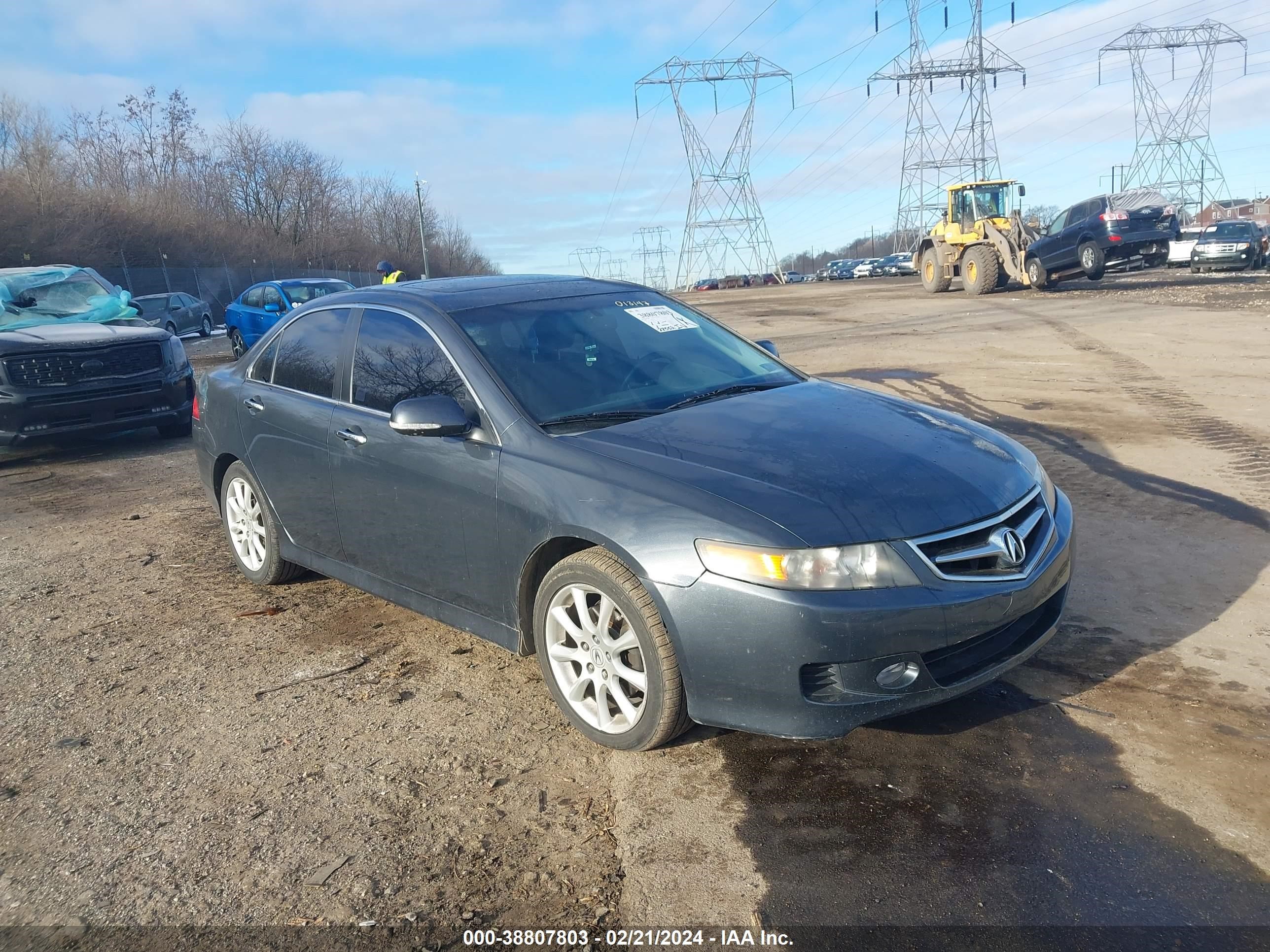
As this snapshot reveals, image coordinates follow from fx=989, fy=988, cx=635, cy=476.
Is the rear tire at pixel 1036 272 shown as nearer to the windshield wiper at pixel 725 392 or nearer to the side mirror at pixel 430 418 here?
the windshield wiper at pixel 725 392

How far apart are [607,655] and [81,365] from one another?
8.05 metres

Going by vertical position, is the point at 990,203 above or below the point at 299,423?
above

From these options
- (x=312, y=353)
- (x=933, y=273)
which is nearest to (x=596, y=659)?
(x=312, y=353)

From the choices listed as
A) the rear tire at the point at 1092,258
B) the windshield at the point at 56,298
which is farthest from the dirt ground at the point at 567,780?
the rear tire at the point at 1092,258

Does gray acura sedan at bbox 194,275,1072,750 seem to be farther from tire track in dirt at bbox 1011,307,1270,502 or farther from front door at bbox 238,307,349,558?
tire track in dirt at bbox 1011,307,1270,502

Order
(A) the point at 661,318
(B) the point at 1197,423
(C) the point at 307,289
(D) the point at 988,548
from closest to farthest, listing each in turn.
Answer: (D) the point at 988,548, (A) the point at 661,318, (B) the point at 1197,423, (C) the point at 307,289

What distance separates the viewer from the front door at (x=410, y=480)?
3.82 meters

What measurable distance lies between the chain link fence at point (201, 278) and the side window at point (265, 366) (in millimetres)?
31093

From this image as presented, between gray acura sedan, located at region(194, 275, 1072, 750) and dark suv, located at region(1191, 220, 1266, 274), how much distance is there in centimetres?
3215

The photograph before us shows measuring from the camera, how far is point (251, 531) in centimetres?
539

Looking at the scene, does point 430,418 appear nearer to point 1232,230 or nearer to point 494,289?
point 494,289

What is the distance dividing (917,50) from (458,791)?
5903 cm

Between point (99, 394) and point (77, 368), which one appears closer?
point (77, 368)

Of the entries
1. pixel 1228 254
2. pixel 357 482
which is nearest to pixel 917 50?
pixel 1228 254
